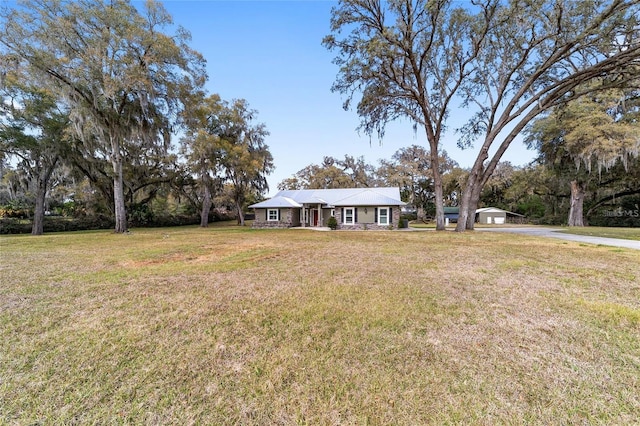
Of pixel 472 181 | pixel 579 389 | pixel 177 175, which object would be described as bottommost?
pixel 579 389

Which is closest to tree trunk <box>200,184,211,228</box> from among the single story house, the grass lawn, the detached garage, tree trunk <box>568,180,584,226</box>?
the single story house

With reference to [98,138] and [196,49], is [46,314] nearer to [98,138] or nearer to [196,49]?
[196,49]

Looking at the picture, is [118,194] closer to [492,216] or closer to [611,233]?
[611,233]

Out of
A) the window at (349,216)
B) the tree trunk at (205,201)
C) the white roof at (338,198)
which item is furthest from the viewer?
the tree trunk at (205,201)

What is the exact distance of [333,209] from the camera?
22.8m

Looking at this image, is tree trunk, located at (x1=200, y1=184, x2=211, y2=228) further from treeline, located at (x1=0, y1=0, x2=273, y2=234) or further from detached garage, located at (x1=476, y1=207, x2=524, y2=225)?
detached garage, located at (x1=476, y1=207, x2=524, y2=225)

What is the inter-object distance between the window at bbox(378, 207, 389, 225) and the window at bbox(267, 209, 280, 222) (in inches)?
335

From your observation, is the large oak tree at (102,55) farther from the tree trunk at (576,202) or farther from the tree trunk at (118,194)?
the tree trunk at (576,202)

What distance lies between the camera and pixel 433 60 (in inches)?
587

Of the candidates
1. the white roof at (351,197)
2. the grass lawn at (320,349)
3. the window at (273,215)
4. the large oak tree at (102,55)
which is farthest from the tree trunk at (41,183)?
the grass lawn at (320,349)

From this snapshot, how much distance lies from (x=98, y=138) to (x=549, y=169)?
33.2 metres

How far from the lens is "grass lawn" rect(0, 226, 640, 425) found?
5.90 feet

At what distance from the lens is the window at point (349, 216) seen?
20625 millimetres

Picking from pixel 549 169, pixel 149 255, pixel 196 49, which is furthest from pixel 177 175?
pixel 549 169
